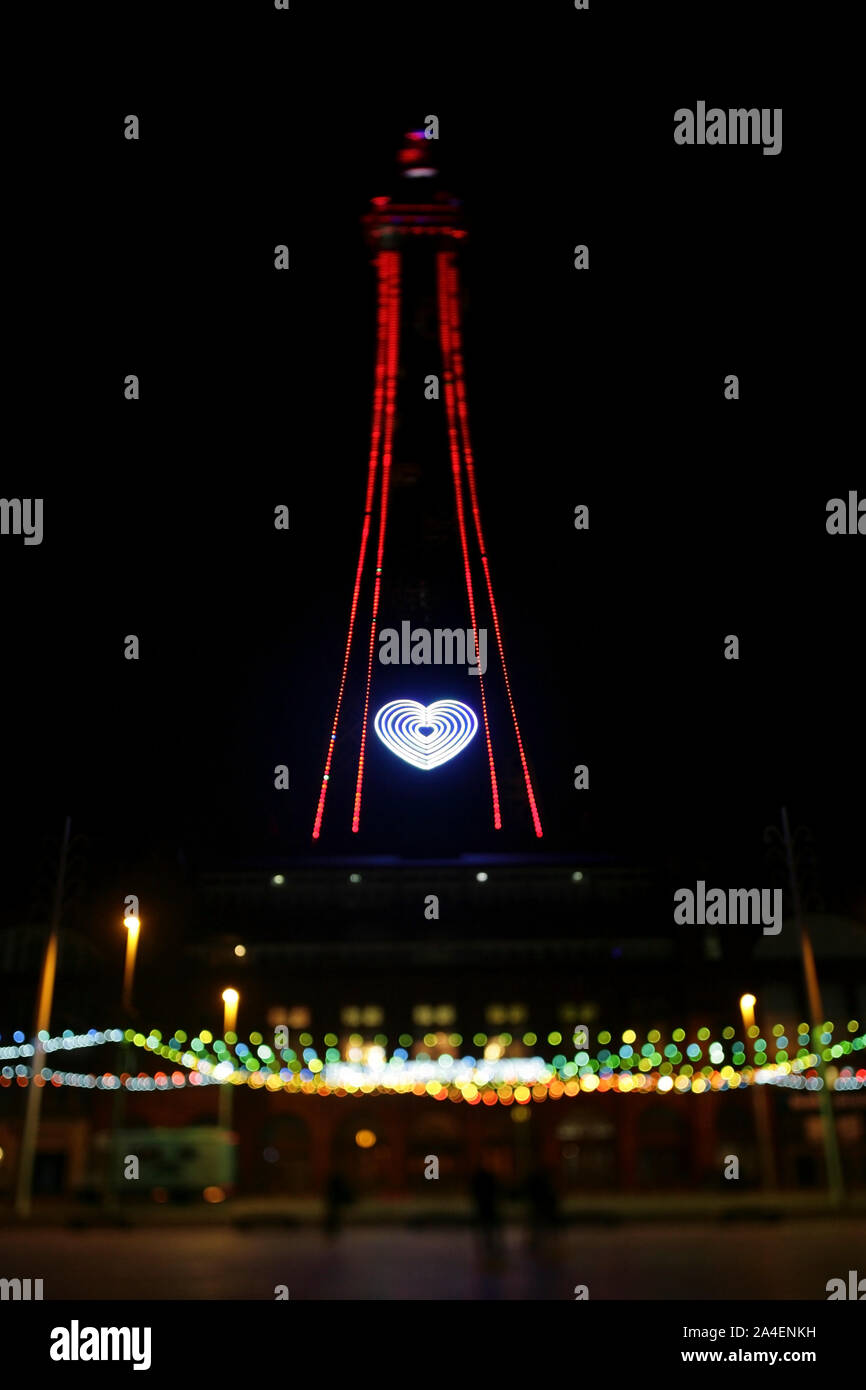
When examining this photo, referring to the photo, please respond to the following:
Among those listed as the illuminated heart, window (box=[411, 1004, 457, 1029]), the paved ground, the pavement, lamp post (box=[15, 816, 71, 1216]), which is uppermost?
the illuminated heart

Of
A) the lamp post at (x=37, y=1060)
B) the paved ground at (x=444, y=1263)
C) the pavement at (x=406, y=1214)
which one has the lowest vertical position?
the paved ground at (x=444, y=1263)

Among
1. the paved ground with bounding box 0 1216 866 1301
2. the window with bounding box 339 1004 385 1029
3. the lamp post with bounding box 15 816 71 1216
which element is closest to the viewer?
the paved ground with bounding box 0 1216 866 1301

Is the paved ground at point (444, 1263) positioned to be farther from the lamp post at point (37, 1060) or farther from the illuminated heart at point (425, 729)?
the illuminated heart at point (425, 729)

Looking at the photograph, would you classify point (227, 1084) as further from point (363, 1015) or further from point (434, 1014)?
point (434, 1014)

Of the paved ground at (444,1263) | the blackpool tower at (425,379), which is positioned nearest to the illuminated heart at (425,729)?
the blackpool tower at (425,379)

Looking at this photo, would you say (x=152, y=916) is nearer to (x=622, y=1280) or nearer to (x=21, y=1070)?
(x=21, y=1070)

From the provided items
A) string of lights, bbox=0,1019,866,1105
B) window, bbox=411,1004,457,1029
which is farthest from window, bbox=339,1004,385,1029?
window, bbox=411,1004,457,1029

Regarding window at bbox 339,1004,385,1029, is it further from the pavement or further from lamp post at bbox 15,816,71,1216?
lamp post at bbox 15,816,71,1216
